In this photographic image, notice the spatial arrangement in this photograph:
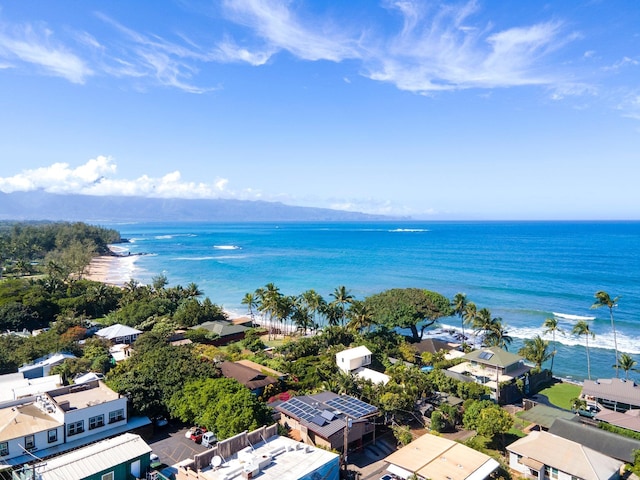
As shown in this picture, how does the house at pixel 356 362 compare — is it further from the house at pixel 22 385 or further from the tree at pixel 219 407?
the house at pixel 22 385

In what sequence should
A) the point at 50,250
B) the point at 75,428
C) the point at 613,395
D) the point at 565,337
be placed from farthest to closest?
the point at 50,250 < the point at 565,337 < the point at 613,395 < the point at 75,428

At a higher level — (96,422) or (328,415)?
(328,415)

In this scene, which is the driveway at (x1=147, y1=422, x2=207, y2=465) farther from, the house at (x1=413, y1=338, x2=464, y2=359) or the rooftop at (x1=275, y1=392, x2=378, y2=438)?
the house at (x1=413, y1=338, x2=464, y2=359)

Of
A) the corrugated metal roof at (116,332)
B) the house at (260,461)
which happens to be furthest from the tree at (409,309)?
the corrugated metal roof at (116,332)

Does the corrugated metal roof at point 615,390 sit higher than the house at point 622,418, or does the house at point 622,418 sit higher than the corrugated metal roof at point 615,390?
the corrugated metal roof at point 615,390

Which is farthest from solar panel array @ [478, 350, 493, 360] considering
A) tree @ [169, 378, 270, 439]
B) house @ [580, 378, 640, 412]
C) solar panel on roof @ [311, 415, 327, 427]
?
tree @ [169, 378, 270, 439]

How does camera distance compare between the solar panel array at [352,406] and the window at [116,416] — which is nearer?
the window at [116,416]

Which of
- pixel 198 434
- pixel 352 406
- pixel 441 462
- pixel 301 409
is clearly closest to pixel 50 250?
pixel 198 434

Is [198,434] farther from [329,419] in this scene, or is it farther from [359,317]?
[359,317]
